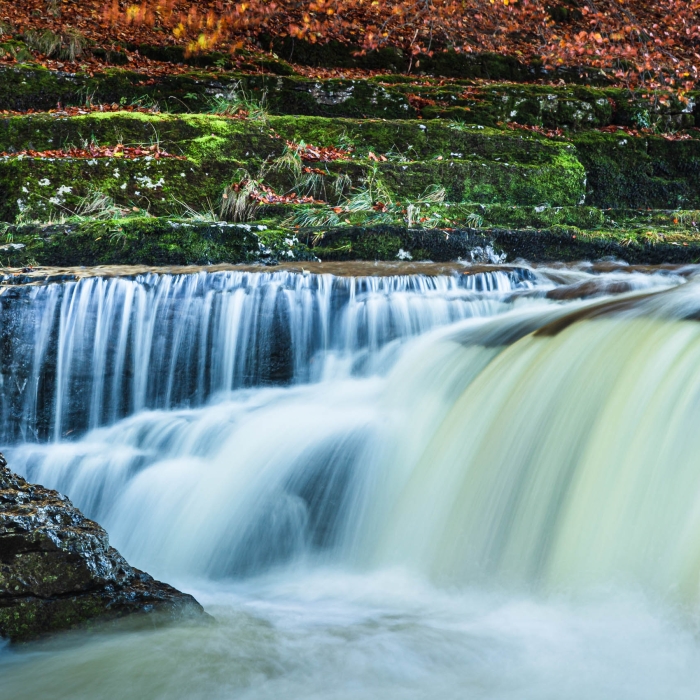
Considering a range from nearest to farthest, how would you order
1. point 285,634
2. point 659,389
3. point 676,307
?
point 285,634 < point 659,389 < point 676,307

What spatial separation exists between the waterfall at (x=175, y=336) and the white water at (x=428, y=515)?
0.12 meters

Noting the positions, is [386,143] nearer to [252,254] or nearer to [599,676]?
[252,254]

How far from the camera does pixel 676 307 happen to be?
5074 millimetres

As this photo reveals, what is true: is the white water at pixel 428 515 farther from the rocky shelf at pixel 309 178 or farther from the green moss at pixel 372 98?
the green moss at pixel 372 98

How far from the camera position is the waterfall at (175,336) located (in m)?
5.48

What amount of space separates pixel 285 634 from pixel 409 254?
14.5ft

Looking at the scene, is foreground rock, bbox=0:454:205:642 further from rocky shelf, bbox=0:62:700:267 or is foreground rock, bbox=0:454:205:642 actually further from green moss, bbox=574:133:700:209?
green moss, bbox=574:133:700:209

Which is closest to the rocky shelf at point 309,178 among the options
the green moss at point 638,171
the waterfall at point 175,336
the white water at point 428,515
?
the green moss at point 638,171

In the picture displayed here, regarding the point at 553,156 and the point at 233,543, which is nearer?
the point at 233,543

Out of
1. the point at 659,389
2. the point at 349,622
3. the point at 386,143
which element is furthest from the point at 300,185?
the point at 349,622

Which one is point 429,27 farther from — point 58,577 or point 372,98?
point 58,577

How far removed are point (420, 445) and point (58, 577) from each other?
7.46 feet

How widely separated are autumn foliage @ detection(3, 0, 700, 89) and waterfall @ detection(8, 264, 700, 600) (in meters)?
7.49

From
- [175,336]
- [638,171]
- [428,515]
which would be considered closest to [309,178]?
[175,336]
